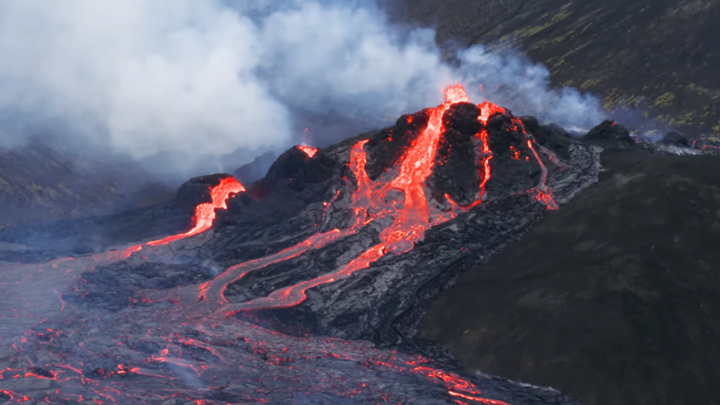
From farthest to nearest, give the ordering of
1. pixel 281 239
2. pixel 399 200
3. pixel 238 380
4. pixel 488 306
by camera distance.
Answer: pixel 399 200 < pixel 281 239 < pixel 488 306 < pixel 238 380

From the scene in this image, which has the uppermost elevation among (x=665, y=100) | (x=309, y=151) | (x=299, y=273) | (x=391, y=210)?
(x=665, y=100)

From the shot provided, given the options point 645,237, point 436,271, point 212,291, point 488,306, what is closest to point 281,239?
point 212,291

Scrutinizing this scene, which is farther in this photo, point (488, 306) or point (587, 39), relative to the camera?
point (587, 39)

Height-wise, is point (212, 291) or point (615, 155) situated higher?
point (615, 155)

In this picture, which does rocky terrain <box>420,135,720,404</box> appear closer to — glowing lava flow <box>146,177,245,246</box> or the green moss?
glowing lava flow <box>146,177,245,246</box>

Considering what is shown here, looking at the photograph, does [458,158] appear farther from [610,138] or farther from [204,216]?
[204,216]

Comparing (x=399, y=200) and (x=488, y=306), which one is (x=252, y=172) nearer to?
(x=399, y=200)

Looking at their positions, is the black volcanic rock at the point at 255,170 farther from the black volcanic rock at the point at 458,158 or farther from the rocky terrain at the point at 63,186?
the black volcanic rock at the point at 458,158

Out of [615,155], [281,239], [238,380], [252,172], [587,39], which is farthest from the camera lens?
[587,39]

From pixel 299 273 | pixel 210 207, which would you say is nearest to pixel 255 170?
pixel 210 207
